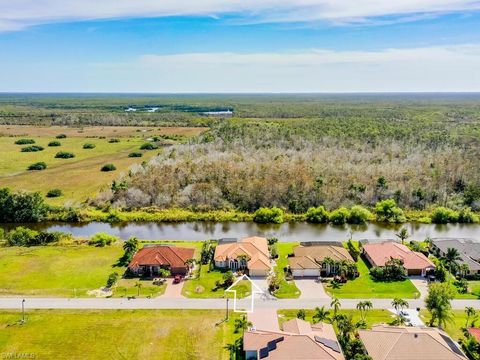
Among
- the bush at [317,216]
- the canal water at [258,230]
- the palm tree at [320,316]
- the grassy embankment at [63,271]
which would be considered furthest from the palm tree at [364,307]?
the bush at [317,216]

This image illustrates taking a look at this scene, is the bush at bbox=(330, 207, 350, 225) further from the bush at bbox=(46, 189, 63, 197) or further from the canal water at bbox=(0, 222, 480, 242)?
the bush at bbox=(46, 189, 63, 197)

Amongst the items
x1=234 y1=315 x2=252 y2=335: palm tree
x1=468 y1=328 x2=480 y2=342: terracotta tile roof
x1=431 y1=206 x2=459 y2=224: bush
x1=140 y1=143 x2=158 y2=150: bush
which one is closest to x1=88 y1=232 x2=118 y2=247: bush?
x1=234 y1=315 x2=252 y2=335: palm tree

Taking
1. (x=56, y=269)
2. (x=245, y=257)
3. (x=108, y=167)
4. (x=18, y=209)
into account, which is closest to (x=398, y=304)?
(x=245, y=257)

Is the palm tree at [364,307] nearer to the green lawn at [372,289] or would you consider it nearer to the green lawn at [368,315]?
the green lawn at [368,315]

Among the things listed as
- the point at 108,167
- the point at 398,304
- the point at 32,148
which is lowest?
the point at 398,304

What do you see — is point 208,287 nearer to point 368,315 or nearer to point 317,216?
point 368,315

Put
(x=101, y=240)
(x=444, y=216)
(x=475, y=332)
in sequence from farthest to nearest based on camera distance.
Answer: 1. (x=444, y=216)
2. (x=101, y=240)
3. (x=475, y=332)
